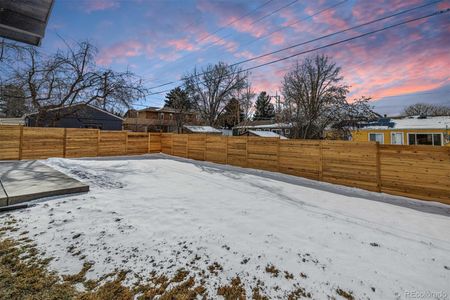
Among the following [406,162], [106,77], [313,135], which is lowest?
[406,162]

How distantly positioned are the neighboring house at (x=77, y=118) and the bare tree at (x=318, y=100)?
55.5 feet

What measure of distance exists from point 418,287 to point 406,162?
4670 millimetres

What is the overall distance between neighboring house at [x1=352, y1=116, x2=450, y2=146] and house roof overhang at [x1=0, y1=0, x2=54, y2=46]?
18.5 meters

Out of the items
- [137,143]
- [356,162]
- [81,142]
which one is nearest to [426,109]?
[356,162]

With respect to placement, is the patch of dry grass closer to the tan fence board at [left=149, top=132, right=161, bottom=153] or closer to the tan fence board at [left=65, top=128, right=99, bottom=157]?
the tan fence board at [left=65, top=128, right=99, bottom=157]

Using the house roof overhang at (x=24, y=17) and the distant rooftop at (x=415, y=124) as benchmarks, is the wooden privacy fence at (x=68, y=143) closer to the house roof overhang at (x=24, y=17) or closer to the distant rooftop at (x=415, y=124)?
the house roof overhang at (x=24, y=17)

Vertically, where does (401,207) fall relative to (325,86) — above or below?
below

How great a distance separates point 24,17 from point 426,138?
25163 millimetres

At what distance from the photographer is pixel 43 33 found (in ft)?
10.6

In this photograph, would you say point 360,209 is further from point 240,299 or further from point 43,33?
point 43,33

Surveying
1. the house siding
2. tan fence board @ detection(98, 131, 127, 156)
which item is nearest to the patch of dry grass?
tan fence board @ detection(98, 131, 127, 156)

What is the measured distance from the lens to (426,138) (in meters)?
17.8

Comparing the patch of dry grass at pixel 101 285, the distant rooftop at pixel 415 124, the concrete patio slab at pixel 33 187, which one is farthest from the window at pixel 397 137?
the concrete patio slab at pixel 33 187

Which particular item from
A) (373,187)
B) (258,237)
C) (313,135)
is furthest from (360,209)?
(313,135)
